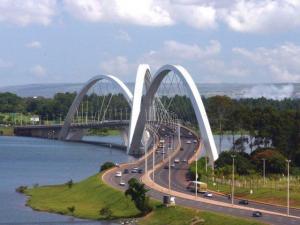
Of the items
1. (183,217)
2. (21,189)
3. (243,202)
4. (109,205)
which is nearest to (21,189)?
(21,189)

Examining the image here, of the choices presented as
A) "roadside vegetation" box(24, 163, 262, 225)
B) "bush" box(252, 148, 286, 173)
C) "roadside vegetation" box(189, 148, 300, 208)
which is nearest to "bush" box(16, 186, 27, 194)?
"roadside vegetation" box(24, 163, 262, 225)

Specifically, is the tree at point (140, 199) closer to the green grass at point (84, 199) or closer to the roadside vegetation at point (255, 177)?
the green grass at point (84, 199)

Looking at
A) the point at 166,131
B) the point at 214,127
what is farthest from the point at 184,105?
the point at 166,131

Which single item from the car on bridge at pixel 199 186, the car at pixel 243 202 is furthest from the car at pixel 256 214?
the car on bridge at pixel 199 186

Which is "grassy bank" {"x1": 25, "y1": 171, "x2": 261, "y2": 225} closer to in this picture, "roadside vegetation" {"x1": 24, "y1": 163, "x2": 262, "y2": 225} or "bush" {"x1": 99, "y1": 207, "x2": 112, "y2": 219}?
"roadside vegetation" {"x1": 24, "y1": 163, "x2": 262, "y2": 225}

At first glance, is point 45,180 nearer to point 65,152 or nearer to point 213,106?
point 65,152

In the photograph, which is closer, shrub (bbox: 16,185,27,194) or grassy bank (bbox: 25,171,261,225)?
grassy bank (bbox: 25,171,261,225)

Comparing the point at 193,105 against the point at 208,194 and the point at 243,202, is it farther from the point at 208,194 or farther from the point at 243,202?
the point at 243,202
